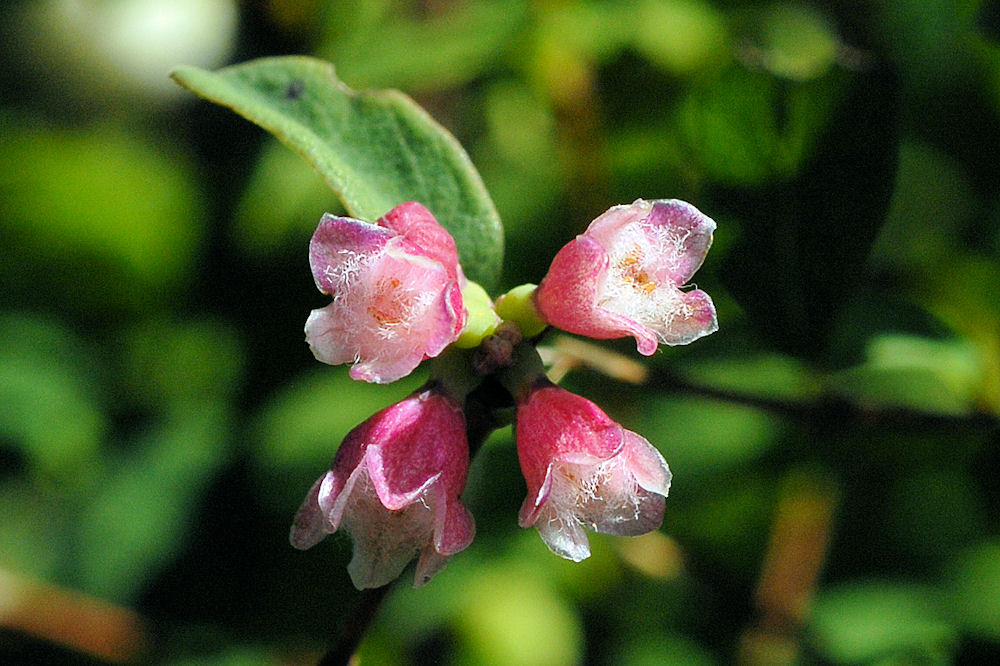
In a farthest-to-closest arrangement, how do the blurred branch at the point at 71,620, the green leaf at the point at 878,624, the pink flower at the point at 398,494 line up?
1. the blurred branch at the point at 71,620
2. the green leaf at the point at 878,624
3. the pink flower at the point at 398,494

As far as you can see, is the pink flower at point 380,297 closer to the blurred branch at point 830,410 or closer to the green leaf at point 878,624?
the blurred branch at point 830,410

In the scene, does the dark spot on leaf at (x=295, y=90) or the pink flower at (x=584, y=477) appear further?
the dark spot on leaf at (x=295, y=90)

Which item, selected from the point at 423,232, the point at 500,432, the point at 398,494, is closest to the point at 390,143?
the point at 423,232

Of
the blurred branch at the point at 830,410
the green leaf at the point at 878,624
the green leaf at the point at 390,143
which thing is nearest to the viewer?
the green leaf at the point at 390,143

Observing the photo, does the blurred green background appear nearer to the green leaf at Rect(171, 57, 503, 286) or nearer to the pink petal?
the green leaf at Rect(171, 57, 503, 286)

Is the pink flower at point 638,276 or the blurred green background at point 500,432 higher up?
the pink flower at point 638,276

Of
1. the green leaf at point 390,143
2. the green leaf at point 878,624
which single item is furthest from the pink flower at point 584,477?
the green leaf at point 878,624

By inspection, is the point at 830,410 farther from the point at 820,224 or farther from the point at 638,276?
the point at 638,276

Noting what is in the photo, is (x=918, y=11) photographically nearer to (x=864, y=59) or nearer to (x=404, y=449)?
(x=864, y=59)
